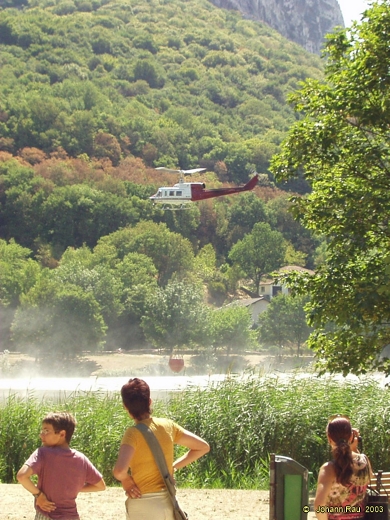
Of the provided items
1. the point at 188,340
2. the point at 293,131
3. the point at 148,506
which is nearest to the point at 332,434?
the point at 148,506

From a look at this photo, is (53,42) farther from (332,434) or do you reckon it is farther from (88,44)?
(332,434)

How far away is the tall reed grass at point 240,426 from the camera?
11906 millimetres

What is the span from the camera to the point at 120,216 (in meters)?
107

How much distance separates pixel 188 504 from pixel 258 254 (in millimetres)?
93980

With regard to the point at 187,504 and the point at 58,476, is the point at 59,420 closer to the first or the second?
the point at 58,476

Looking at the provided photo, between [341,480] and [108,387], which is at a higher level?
[341,480]

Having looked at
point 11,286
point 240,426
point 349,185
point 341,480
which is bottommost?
point 240,426

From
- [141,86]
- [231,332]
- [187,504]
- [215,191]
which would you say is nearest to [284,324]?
[231,332]

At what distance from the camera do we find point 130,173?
12212 centimetres

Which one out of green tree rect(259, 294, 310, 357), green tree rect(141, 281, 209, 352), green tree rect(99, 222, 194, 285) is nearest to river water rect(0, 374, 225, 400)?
green tree rect(141, 281, 209, 352)

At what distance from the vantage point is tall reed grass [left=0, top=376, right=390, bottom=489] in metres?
11.9

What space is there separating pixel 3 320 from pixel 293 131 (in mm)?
72353

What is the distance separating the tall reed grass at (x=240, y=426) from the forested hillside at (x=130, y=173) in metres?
58.9

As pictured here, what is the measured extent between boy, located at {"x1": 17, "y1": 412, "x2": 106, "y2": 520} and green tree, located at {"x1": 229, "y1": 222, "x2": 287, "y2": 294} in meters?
96.8
